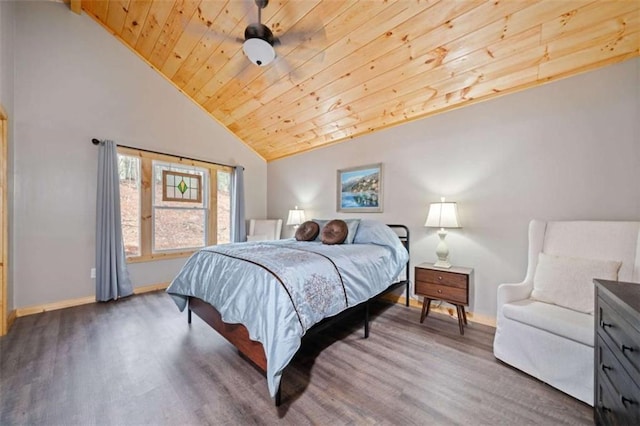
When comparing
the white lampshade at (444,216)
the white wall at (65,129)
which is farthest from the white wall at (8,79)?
the white lampshade at (444,216)

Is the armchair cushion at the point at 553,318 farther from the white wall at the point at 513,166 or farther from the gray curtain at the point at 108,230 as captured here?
the gray curtain at the point at 108,230

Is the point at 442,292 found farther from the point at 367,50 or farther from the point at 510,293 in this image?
the point at 367,50

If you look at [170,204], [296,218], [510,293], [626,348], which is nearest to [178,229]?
[170,204]

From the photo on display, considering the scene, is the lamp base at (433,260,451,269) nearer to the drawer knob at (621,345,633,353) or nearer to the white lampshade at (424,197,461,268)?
the white lampshade at (424,197,461,268)

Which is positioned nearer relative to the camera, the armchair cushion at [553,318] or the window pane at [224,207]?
the armchair cushion at [553,318]

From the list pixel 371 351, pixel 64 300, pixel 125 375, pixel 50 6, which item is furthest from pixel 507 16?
pixel 64 300

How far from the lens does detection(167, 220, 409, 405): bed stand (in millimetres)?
1521

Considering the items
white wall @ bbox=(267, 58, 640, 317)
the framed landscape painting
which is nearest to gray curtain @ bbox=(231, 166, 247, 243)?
the framed landscape painting

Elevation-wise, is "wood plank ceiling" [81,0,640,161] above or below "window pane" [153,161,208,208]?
above

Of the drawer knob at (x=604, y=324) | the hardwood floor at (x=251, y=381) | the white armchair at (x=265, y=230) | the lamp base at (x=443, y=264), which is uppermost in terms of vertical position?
the white armchair at (x=265, y=230)

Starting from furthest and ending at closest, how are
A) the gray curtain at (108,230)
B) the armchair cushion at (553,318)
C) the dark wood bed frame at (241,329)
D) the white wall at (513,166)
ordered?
the gray curtain at (108,230) → the white wall at (513,166) → the dark wood bed frame at (241,329) → the armchair cushion at (553,318)

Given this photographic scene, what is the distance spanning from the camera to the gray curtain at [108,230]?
10.6 ft

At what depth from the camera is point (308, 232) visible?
336 cm

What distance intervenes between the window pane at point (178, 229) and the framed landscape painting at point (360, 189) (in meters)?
2.50
